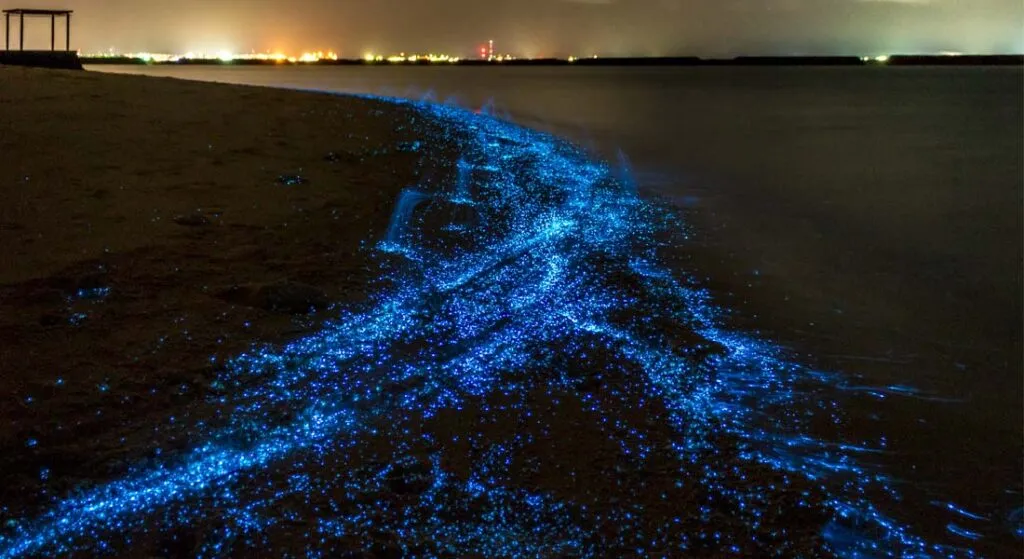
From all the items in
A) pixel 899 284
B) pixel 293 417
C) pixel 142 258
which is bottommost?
pixel 293 417

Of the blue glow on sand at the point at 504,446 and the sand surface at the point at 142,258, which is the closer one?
the blue glow on sand at the point at 504,446

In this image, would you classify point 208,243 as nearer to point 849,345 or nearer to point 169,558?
point 169,558

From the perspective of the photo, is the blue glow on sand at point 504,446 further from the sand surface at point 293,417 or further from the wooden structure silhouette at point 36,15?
the wooden structure silhouette at point 36,15

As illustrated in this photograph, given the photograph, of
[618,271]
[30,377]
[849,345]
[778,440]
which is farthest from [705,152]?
[30,377]

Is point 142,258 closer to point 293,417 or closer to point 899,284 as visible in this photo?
point 293,417

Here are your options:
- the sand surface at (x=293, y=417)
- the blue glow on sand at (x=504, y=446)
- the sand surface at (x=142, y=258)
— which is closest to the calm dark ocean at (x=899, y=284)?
the blue glow on sand at (x=504, y=446)

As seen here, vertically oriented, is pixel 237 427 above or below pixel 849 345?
below

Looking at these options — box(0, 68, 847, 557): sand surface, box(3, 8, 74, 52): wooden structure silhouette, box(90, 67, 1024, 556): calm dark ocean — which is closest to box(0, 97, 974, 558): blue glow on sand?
box(0, 68, 847, 557): sand surface

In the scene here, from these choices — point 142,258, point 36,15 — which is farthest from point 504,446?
point 36,15

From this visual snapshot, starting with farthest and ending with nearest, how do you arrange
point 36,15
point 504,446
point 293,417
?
point 36,15, point 293,417, point 504,446
